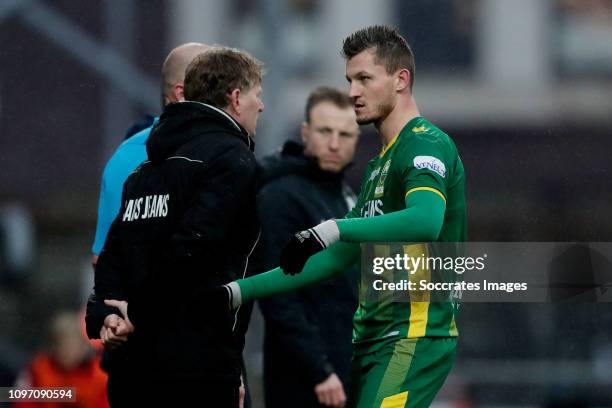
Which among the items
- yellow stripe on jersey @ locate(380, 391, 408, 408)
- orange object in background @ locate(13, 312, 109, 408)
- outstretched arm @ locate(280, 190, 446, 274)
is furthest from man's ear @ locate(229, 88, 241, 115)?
orange object in background @ locate(13, 312, 109, 408)

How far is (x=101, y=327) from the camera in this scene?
4.61 m

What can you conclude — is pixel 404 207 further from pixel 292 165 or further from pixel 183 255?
pixel 292 165

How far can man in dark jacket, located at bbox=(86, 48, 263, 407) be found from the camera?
14.5ft

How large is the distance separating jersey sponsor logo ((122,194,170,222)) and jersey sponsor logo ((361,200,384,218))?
694 millimetres

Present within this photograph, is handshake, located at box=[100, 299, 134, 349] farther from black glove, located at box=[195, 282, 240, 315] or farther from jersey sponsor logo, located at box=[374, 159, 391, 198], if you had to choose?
jersey sponsor logo, located at box=[374, 159, 391, 198]

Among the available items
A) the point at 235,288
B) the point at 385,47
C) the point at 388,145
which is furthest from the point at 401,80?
the point at 235,288

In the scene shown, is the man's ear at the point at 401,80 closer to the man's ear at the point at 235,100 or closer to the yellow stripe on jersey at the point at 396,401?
the man's ear at the point at 235,100

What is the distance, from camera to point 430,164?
441 cm

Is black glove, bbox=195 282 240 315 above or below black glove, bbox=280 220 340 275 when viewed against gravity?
below

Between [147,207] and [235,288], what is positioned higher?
[147,207]

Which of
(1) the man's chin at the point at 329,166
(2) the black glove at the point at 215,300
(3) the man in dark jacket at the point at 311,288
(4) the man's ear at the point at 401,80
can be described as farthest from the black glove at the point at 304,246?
(1) the man's chin at the point at 329,166

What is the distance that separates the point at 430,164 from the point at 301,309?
1759 millimetres

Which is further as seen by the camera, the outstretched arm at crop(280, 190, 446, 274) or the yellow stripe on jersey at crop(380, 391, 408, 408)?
the yellow stripe on jersey at crop(380, 391, 408, 408)

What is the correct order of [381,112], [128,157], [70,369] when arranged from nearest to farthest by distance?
[381,112]
[128,157]
[70,369]
